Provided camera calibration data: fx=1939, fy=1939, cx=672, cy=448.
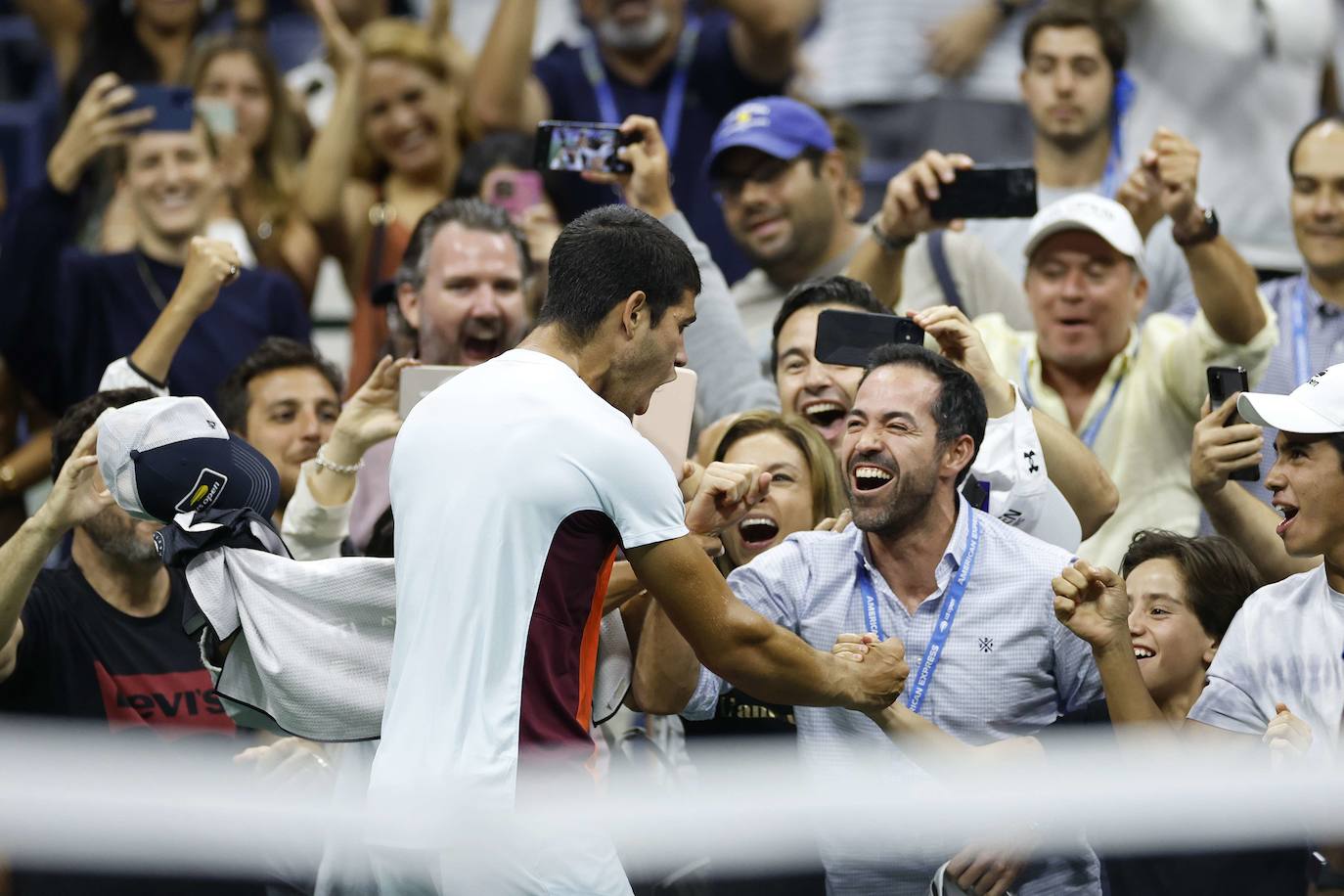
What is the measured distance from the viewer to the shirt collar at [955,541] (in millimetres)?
4520

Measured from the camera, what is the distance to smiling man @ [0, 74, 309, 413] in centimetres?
636

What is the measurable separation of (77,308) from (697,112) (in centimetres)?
238

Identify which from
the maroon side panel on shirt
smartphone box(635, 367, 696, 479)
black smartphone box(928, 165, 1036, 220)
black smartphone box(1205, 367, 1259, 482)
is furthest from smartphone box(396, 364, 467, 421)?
black smartphone box(1205, 367, 1259, 482)

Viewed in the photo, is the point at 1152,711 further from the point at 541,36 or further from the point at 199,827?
the point at 541,36

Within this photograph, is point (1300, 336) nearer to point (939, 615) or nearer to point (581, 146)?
point (939, 615)

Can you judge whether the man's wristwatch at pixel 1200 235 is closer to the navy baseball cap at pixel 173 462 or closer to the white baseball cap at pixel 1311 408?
the white baseball cap at pixel 1311 408

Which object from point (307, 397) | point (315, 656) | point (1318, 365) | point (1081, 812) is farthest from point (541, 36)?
point (1081, 812)

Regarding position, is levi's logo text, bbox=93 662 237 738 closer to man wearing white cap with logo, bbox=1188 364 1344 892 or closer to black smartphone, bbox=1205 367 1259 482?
man wearing white cap with logo, bbox=1188 364 1344 892

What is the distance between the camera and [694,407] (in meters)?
5.58

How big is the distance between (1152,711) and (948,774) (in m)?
0.46

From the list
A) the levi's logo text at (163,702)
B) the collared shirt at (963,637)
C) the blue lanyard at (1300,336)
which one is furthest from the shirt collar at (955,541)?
the levi's logo text at (163,702)

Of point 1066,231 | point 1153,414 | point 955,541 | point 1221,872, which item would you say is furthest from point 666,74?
point 1221,872

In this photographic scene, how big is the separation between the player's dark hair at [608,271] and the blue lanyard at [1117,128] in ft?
10.6

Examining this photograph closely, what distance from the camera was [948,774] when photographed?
4.23m
